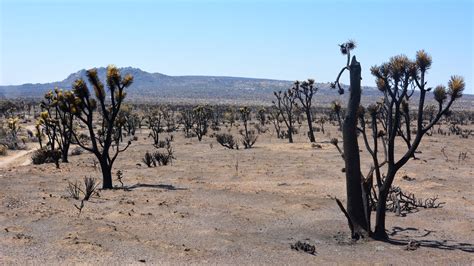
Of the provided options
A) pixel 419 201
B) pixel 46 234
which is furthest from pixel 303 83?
pixel 46 234

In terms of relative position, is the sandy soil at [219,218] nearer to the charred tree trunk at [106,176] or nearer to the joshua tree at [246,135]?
the charred tree trunk at [106,176]

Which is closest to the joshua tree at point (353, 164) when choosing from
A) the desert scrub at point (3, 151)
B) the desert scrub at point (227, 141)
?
the desert scrub at point (227, 141)

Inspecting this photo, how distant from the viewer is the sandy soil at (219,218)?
873cm

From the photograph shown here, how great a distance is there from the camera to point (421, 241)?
993 cm

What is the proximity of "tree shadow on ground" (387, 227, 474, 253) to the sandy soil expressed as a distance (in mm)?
38

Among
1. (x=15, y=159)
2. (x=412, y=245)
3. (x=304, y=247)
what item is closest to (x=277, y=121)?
(x=15, y=159)

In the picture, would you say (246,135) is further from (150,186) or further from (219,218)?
(219,218)

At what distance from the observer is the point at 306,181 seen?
1759cm

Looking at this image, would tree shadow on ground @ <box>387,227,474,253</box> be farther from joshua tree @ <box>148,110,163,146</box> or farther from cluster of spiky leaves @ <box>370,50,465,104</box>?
joshua tree @ <box>148,110,163,146</box>

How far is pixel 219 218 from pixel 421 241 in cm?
453

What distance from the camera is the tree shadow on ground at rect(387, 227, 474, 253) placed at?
31.1 feet

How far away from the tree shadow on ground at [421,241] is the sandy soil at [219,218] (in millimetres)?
38

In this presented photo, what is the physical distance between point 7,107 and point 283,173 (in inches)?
2199

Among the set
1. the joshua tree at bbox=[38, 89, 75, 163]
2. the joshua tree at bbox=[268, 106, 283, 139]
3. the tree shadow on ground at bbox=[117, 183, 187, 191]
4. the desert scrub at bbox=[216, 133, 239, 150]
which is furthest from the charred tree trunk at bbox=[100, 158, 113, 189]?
the joshua tree at bbox=[268, 106, 283, 139]
